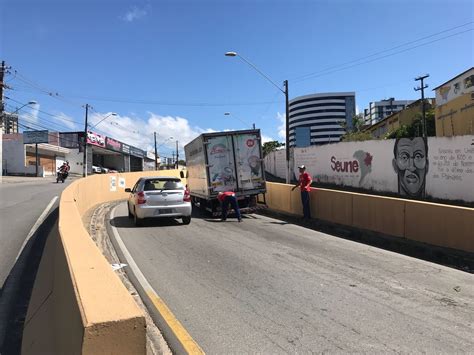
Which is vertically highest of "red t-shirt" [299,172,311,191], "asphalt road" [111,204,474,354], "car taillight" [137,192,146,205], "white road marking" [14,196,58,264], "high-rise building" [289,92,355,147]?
"high-rise building" [289,92,355,147]

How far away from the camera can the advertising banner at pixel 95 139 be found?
68.1 metres

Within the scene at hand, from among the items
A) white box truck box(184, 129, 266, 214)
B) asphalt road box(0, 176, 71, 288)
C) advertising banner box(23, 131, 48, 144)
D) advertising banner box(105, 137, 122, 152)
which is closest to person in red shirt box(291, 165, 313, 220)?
white box truck box(184, 129, 266, 214)

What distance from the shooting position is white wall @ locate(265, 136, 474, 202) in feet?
57.2

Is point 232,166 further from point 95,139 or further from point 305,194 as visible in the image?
point 95,139

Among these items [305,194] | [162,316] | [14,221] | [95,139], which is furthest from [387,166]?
[95,139]

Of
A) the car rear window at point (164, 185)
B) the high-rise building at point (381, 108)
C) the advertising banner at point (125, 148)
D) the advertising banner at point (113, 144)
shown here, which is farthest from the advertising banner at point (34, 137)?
the high-rise building at point (381, 108)

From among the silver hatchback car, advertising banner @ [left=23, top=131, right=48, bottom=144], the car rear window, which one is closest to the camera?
the silver hatchback car

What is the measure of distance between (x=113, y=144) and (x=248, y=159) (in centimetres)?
6797

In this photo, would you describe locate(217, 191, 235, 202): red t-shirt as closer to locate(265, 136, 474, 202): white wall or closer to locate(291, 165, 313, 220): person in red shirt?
locate(291, 165, 313, 220): person in red shirt

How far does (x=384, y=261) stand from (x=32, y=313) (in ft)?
20.5

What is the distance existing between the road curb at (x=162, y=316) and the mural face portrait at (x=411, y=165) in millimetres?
14250

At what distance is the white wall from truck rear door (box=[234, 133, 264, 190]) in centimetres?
721

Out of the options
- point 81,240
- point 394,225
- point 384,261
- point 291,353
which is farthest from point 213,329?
point 394,225

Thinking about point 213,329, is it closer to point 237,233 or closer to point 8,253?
point 8,253
